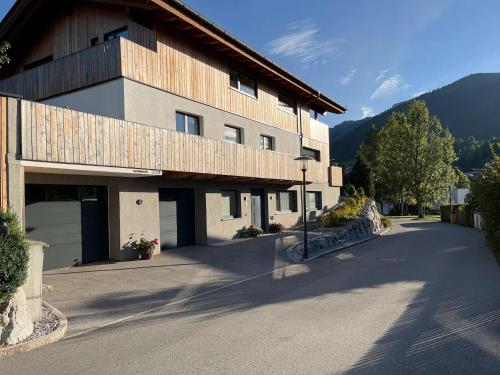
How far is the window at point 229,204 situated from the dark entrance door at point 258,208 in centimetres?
155

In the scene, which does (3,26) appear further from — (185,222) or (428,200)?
(428,200)

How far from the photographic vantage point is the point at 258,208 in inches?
804

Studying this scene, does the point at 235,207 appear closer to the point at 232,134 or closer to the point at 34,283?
the point at 232,134

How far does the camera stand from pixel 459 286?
884cm

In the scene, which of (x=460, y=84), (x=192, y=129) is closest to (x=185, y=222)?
(x=192, y=129)

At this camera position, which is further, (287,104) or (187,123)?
(287,104)

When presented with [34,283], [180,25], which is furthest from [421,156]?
[34,283]

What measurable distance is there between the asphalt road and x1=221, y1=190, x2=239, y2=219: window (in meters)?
8.01

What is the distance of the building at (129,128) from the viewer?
978 cm

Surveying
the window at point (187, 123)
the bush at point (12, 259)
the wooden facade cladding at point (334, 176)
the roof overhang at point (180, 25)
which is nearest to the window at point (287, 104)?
the roof overhang at point (180, 25)

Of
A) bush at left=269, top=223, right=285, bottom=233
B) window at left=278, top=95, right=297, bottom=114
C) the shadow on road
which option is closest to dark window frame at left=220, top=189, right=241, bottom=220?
bush at left=269, top=223, right=285, bottom=233

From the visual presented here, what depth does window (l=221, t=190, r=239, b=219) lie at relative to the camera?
17781 mm

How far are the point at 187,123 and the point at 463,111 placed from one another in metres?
147

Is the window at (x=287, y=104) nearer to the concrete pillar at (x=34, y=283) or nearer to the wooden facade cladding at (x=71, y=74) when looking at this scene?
the wooden facade cladding at (x=71, y=74)
